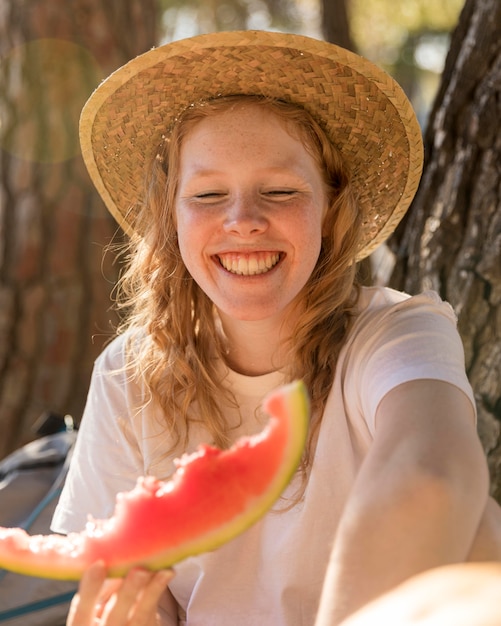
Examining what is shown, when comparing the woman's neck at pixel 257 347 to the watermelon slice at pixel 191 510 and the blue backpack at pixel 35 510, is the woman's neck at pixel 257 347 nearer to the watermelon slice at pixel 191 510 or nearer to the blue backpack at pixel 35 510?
the watermelon slice at pixel 191 510

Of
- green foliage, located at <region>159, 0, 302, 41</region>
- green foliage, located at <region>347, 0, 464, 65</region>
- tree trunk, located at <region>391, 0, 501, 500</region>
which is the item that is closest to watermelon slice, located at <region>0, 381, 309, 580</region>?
Answer: tree trunk, located at <region>391, 0, 501, 500</region>

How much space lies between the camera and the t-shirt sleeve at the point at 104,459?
8.36 feet

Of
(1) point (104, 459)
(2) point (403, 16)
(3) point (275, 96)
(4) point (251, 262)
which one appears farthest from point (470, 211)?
(2) point (403, 16)

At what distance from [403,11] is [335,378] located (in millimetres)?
9244

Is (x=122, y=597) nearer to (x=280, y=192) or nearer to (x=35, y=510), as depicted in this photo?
(x=280, y=192)

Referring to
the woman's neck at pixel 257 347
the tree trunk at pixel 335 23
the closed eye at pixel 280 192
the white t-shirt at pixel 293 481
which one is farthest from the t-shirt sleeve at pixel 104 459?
the tree trunk at pixel 335 23

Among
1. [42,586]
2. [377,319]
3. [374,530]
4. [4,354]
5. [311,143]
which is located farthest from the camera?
[4,354]

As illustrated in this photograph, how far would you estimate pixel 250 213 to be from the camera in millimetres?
2270

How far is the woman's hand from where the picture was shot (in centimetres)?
163

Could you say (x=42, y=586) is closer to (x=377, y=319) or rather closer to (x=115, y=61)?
(x=377, y=319)

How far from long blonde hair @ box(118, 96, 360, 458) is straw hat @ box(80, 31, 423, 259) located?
0.05 m

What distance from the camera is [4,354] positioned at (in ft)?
13.3

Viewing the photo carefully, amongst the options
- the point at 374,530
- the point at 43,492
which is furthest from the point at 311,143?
the point at 43,492

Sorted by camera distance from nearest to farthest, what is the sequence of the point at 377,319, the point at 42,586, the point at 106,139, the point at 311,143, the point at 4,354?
the point at 377,319 → the point at 311,143 → the point at 106,139 → the point at 42,586 → the point at 4,354
